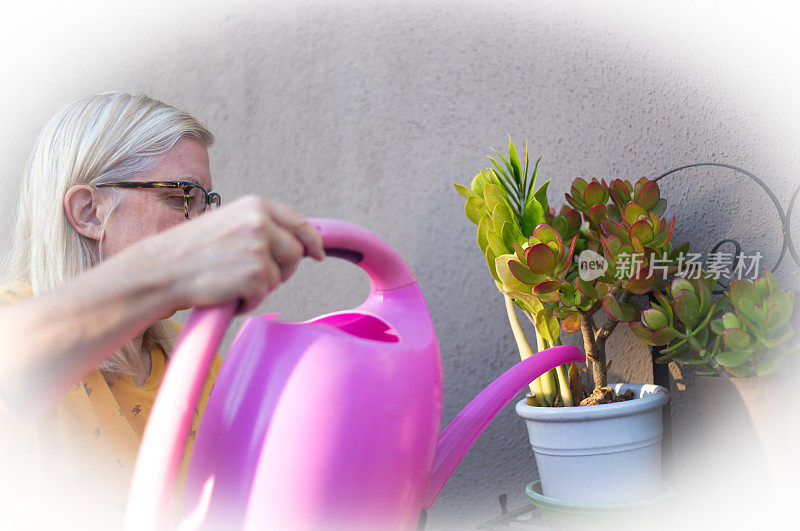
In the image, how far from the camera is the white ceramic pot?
667mm

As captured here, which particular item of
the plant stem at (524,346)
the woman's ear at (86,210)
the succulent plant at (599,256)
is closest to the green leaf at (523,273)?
the succulent plant at (599,256)

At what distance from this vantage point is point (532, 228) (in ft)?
2.40

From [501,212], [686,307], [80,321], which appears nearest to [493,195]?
[501,212]

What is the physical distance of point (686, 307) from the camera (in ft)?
2.18

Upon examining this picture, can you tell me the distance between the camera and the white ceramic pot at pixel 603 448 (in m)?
0.67

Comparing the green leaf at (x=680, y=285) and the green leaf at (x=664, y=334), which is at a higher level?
the green leaf at (x=680, y=285)

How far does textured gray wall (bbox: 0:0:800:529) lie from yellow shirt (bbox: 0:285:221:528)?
0.47 metres

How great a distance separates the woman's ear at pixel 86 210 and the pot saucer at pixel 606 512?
1.90ft

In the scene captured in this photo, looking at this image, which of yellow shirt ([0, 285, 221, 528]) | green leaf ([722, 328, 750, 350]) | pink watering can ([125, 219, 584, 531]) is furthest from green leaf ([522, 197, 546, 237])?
yellow shirt ([0, 285, 221, 528])

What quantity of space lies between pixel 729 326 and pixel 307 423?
48cm

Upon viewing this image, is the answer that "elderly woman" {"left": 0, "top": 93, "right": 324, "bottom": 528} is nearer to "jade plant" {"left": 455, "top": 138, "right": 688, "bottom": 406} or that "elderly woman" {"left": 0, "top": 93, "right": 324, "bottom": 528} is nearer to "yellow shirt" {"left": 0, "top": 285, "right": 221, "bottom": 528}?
"yellow shirt" {"left": 0, "top": 285, "right": 221, "bottom": 528}

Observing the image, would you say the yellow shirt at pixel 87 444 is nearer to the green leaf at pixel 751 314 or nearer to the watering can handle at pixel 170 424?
the watering can handle at pixel 170 424

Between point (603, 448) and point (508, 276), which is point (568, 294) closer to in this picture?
point (508, 276)

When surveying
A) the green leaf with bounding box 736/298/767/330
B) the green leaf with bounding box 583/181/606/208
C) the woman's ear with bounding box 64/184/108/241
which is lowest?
the green leaf with bounding box 736/298/767/330
